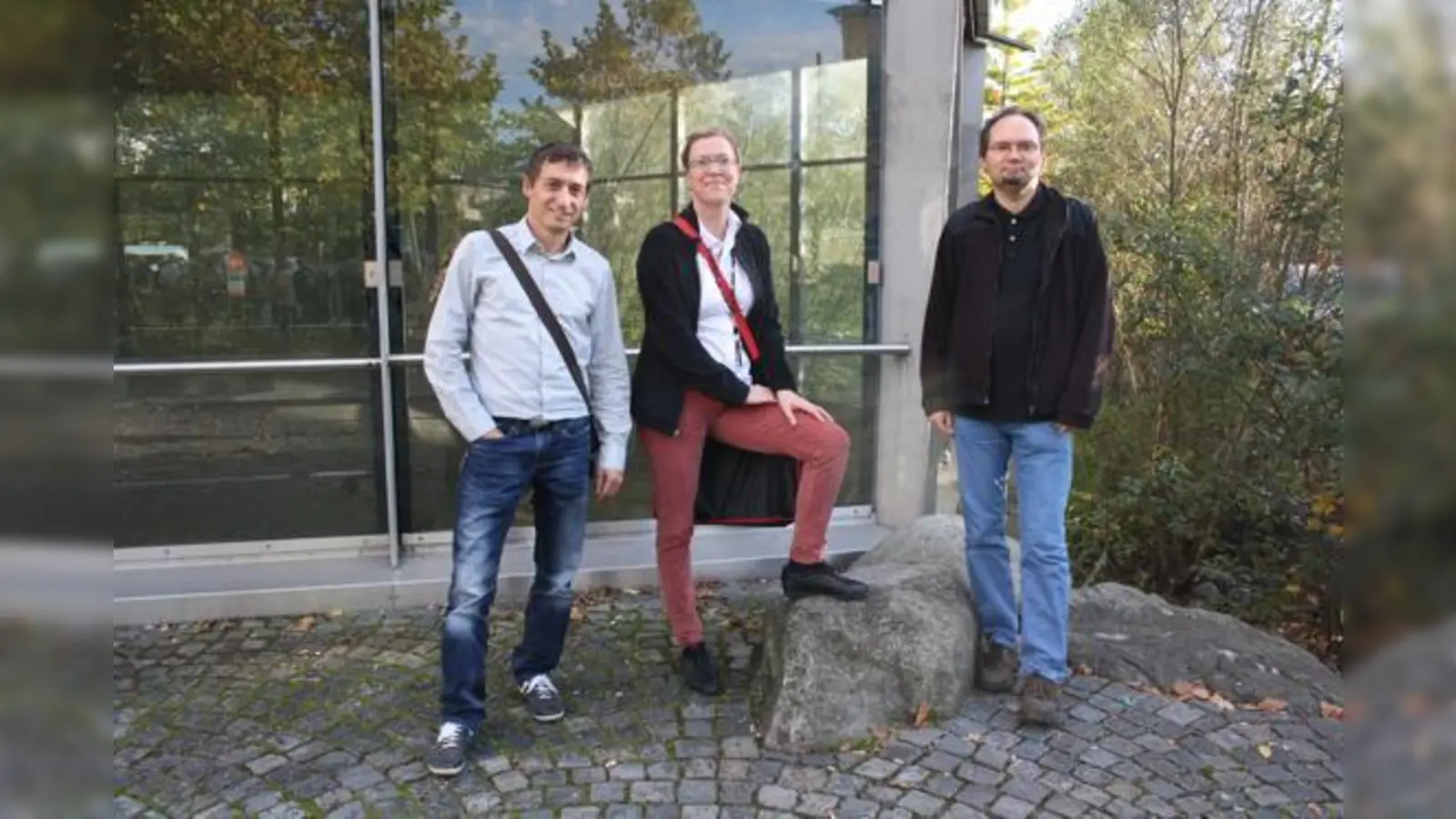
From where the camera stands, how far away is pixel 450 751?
3617 mm

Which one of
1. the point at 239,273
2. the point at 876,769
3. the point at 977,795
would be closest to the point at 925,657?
the point at 876,769

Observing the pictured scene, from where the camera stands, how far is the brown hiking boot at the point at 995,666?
4.20m

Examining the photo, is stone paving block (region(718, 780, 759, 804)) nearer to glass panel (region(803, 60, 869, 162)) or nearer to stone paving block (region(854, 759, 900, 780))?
stone paving block (region(854, 759, 900, 780))

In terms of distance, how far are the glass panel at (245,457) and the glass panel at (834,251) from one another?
102 inches

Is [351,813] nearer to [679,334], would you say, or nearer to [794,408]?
[679,334]

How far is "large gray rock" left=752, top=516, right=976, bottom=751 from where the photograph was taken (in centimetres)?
382

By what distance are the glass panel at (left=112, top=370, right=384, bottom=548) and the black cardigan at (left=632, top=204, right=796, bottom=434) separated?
2411mm

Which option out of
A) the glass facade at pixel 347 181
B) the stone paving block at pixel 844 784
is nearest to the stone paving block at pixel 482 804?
the stone paving block at pixel 844 784

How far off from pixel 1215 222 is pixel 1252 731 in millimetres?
2901

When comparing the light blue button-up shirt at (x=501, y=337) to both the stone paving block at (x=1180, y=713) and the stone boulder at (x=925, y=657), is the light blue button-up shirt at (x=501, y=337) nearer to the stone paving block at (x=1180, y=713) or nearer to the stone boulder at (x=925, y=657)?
the stone boulder at (x=925, y=657)

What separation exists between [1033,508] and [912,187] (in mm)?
2809

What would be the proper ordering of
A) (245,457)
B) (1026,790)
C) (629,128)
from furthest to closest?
(629,128) → (245,457) → (1026,790)

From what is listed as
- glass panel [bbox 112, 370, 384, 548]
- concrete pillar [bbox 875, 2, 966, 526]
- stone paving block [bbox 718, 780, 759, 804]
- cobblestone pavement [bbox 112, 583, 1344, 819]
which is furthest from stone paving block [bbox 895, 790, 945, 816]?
glass panel [bbox 112, 370, 384, 548]

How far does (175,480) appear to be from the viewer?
18.9 ft
